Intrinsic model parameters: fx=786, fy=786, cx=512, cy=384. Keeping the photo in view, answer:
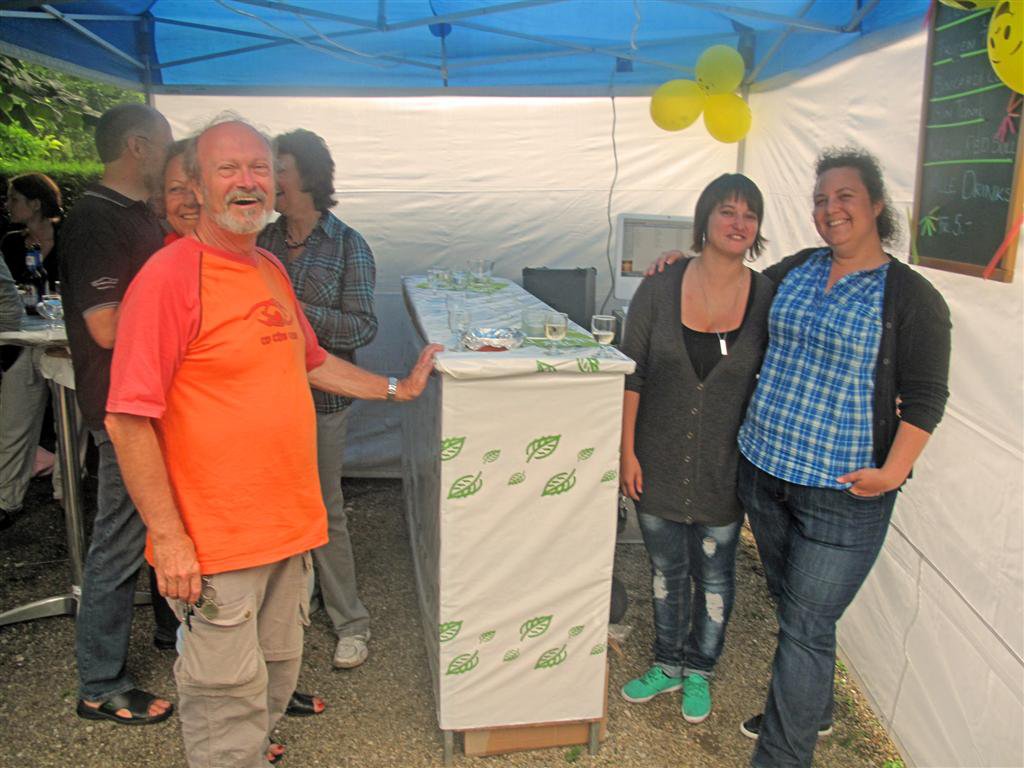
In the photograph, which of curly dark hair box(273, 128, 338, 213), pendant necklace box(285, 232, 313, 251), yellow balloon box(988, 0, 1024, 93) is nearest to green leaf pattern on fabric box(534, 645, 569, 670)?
pendant necklace box(285, 232, 313, 251)

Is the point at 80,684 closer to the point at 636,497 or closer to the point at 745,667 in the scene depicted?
the point at 636,497

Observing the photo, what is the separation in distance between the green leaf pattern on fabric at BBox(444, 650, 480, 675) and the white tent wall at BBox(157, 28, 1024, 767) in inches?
54.0

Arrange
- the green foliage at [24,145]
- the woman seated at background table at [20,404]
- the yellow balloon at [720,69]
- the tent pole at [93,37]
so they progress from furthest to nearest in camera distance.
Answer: the green foliage at [24,145]
the woman seated at background table at [20,404]
the tent pole at [93,37]
the yellow balloon at [720,69]

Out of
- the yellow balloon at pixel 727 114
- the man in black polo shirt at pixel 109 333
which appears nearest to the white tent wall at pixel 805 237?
the yellow balloon at pixel 727 114

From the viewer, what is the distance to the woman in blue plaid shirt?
78.6 inches

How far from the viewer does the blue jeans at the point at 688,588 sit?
2615 mm

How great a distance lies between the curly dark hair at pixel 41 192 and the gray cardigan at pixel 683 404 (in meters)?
4.06

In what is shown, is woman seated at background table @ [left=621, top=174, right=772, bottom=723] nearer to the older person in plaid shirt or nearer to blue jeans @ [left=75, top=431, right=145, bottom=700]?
the older person in plaid shirt

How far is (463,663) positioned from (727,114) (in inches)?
110

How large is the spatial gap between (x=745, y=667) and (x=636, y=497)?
1.02 meters

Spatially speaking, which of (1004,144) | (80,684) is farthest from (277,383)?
(1004,144)

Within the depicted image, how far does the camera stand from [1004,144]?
1931 mm

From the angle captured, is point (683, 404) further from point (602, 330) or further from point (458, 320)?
point (458, 320)

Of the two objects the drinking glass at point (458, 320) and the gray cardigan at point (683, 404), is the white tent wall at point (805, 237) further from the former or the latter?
the drinking glass at point (458, 320)
